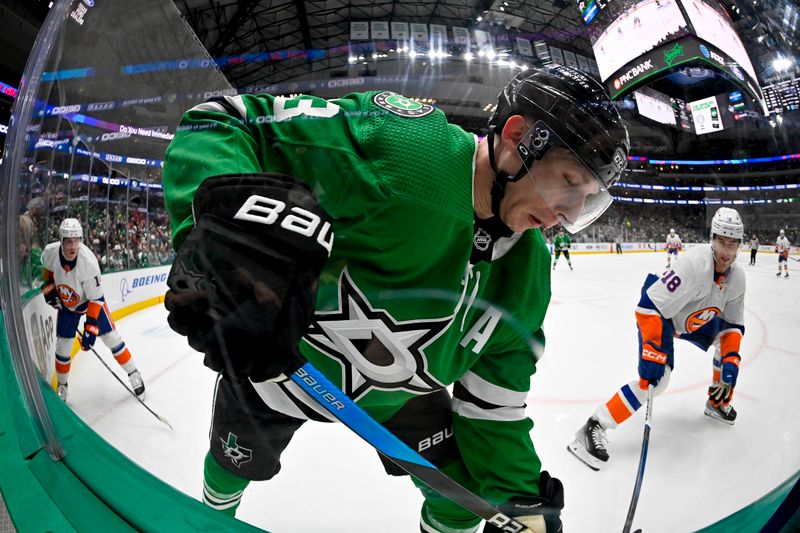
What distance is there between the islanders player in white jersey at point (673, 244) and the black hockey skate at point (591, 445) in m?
0.23

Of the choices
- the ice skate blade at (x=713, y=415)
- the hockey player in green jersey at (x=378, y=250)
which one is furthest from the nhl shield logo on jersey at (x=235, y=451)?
the ice skate blade at (x=713, y=415)

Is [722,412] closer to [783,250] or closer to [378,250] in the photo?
[783,250]

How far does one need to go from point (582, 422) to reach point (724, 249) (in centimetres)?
27

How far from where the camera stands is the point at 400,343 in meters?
0.48

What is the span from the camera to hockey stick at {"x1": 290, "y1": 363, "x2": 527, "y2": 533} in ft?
1.23

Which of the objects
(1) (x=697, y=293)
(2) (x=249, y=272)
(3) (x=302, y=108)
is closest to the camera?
(2) (x=249, y=272)

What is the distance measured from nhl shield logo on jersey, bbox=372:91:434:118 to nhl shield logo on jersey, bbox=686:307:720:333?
368 millimetres

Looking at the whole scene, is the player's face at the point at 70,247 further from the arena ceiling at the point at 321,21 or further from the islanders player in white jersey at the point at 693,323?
the islanders player in white jersey at the point at 693,323

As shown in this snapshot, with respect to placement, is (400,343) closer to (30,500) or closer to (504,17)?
(504,17)

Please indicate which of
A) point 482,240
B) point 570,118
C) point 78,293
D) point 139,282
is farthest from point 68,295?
point 570,118

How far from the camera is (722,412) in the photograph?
457 millimetres

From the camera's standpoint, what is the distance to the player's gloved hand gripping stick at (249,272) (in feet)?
0.88

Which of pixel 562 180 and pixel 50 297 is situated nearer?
pixel 562 180

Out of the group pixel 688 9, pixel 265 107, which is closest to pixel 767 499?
pixel 688 9
